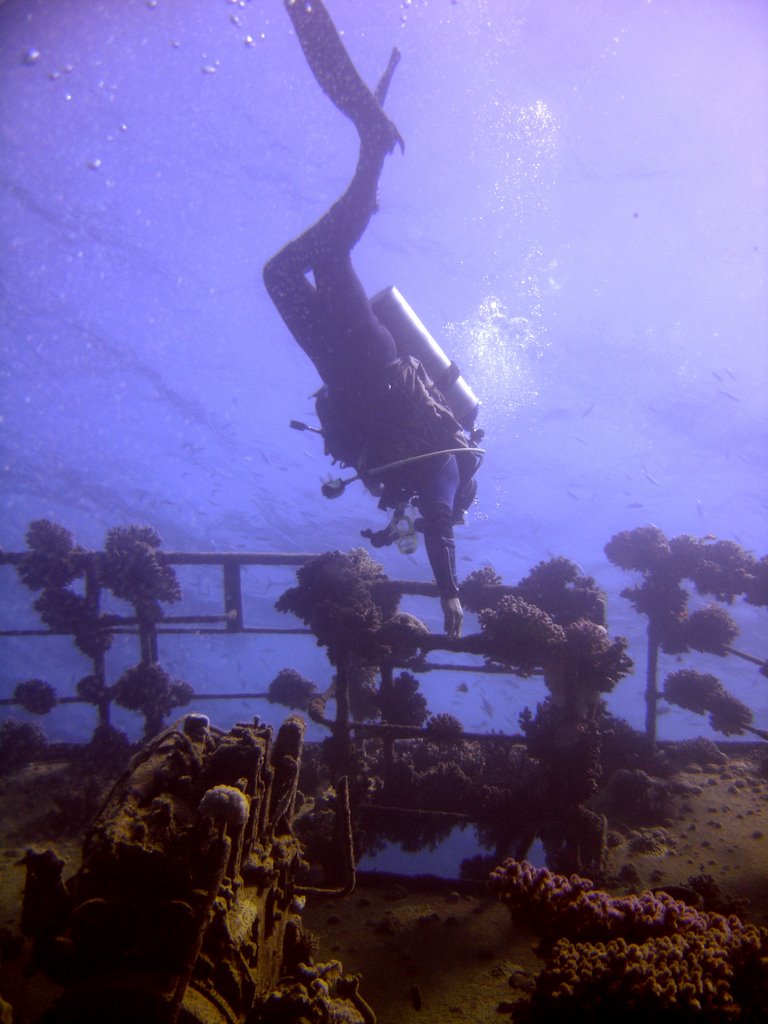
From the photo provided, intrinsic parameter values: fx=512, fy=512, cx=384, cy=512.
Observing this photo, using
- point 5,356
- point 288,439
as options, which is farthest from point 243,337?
point 5,356

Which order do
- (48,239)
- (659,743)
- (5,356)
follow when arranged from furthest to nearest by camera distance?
(5,356), (48,239), (659,743)

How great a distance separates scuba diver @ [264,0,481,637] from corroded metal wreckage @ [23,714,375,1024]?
3.51m

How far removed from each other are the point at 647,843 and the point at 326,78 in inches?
382

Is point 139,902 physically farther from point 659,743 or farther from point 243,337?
point 243,337

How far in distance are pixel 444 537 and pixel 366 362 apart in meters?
2.50

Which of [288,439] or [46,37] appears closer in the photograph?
[46,37]

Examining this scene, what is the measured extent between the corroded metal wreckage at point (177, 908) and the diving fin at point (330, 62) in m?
6.75

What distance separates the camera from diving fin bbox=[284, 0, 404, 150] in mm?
5715

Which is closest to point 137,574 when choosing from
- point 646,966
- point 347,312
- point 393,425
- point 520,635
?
point 393,425

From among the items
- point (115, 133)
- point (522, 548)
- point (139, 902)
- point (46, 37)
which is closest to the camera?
point (139, 902)

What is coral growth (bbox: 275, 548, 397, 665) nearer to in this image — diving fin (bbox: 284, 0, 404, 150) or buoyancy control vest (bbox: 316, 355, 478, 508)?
buoyancy control vest (bbox: 316, 355, 478, 508)

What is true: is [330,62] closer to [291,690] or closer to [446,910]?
[446,910]

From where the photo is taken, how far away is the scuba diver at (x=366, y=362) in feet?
19.8

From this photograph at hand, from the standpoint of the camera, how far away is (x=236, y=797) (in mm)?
2498
